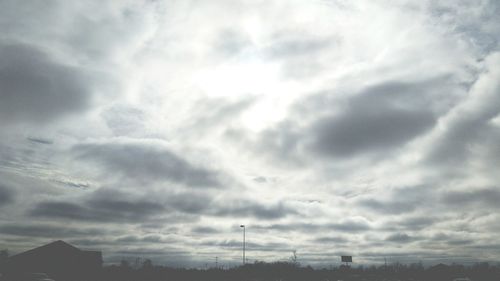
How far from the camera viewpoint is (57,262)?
60.5m

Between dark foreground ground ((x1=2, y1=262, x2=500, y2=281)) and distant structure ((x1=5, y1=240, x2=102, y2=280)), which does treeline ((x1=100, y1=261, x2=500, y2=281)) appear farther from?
distant structure ((x1=5, y1=240, x2=102, y2=280))

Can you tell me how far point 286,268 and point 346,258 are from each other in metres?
28.7

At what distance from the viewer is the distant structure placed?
59.2 meters

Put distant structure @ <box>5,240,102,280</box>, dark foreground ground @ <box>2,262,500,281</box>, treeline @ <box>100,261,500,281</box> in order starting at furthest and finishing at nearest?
treeline @ <box>100,261,500,281</box>
dark foreground ground @ <box>2,262,500,281</box>
distant structure @ <box>5,240,102,280</box>

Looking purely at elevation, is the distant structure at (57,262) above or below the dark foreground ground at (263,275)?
above

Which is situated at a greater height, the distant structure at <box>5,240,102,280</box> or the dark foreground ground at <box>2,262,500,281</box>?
the distant structure at <box>5,240,102,280</box>

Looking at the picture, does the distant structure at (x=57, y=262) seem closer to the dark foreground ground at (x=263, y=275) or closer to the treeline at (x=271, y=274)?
the dark foreground ground at (x=263, y=275)

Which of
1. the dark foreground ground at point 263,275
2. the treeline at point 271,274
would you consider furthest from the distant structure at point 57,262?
the treeline at point 271,274

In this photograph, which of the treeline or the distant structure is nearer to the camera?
the distant structure

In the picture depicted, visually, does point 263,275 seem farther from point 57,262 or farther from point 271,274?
point 57,262

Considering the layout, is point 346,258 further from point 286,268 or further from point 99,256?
point 99,256

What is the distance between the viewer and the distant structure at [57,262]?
59.2 meters

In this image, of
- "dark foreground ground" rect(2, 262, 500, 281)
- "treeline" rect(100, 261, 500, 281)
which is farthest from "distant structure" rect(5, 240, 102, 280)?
"treeline" rect(100, 261, 500, 281)

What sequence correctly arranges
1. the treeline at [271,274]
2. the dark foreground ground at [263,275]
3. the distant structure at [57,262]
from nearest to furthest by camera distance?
the distant structure at [57,262]
the dark foreground ground at [263,275]
the treeline at [271,274]
